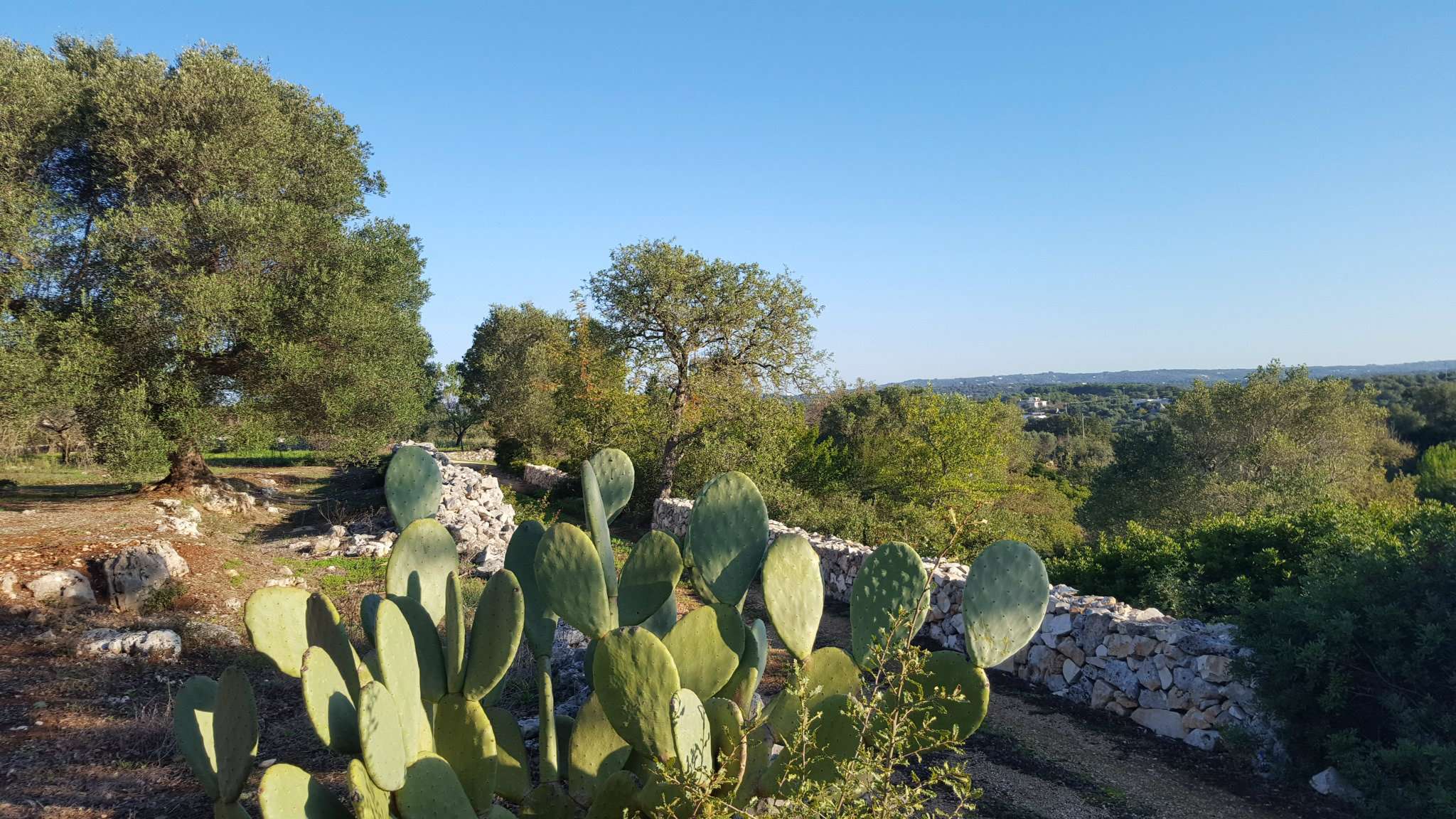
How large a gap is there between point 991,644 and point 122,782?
4.20 meters

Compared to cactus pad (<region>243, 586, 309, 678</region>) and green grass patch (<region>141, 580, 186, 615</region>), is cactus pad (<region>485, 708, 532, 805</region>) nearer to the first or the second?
cactus pad (<region>243, 586, 309, 678</region>)

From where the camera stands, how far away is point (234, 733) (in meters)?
2.21

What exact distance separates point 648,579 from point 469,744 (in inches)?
33.2

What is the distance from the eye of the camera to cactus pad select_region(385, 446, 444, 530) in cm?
332

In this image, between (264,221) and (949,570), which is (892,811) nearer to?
(949,570)

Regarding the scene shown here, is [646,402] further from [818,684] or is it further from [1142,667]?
[818,684]

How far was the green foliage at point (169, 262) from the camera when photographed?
10.0m

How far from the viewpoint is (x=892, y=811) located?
6.02 ft

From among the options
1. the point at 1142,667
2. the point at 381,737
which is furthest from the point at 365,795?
the point at 1142,667

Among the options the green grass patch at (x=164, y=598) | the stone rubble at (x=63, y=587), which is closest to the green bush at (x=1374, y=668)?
the green grass patch at (x=164, y=598)

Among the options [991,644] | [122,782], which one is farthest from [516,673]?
[991,644]

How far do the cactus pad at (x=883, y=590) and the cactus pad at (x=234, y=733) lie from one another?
2.01 metres

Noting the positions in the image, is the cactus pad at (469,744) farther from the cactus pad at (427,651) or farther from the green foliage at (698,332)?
the green foliage at (698,332)

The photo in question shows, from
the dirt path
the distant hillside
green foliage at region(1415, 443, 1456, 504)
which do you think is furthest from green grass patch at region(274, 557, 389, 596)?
the distant hillside
